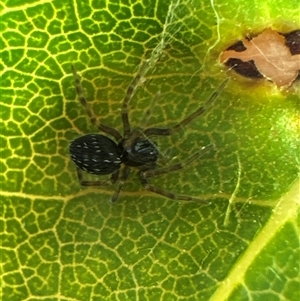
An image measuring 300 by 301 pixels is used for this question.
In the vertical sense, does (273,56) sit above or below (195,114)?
above

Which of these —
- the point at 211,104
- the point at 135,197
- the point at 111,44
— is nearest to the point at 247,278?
the point at 135,197

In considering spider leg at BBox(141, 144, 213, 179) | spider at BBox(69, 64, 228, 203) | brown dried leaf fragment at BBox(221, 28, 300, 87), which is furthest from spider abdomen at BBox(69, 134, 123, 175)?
brown dried leaf fragment at BBox(221, 28, 300, 87)

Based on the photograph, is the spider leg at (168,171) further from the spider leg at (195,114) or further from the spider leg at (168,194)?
the spider leg at (195,114)

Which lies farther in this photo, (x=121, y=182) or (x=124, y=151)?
(x=124, y=151)

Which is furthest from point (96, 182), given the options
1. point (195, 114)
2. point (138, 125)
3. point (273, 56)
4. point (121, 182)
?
point (273, 56)

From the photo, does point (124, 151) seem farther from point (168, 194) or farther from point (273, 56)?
point (273, 56)

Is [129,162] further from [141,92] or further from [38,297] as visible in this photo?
[38,297]
